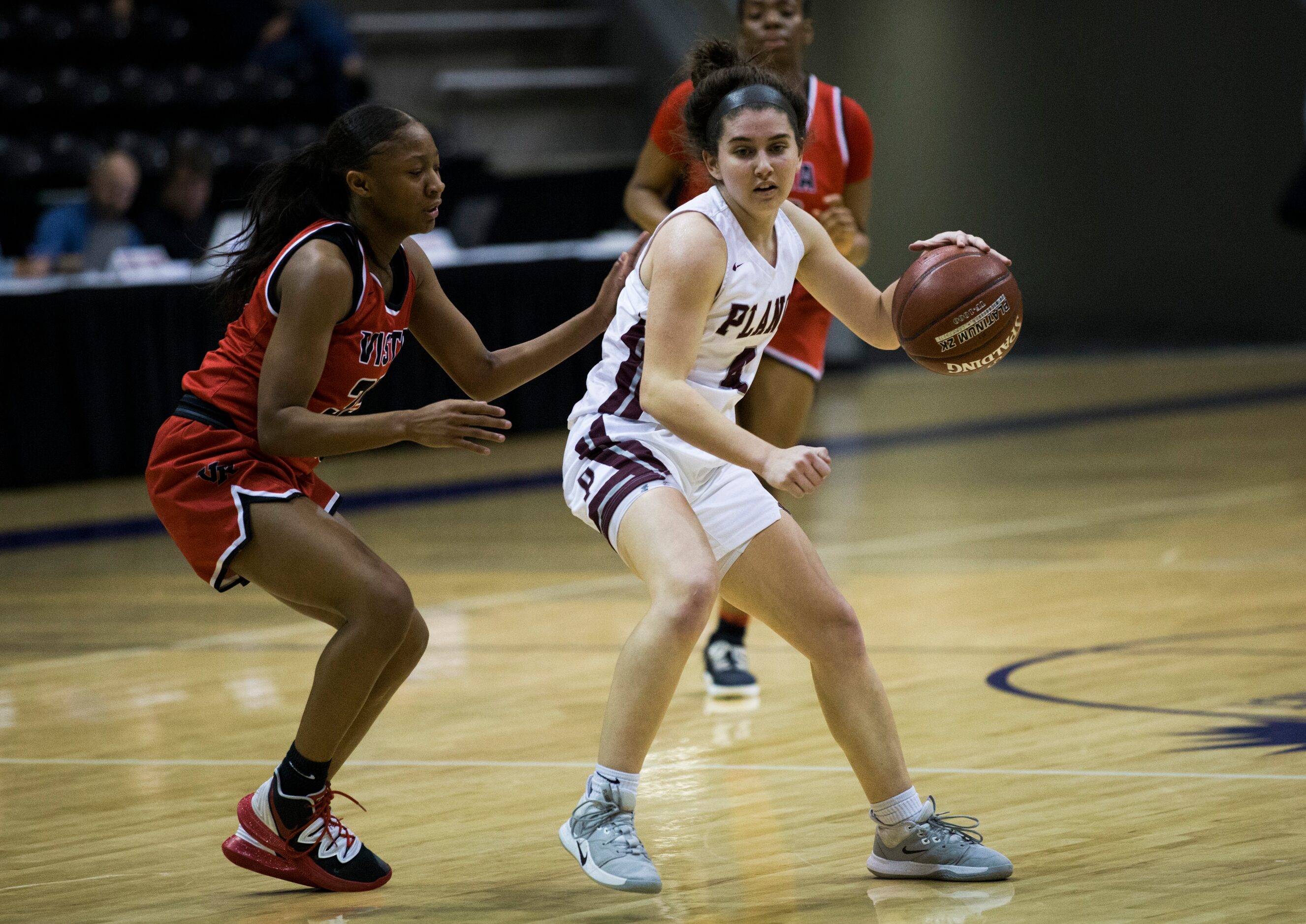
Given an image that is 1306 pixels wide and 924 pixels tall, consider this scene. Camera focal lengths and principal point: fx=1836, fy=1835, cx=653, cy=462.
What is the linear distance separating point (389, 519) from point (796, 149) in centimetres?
548

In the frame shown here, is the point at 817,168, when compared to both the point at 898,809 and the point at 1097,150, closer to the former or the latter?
the point at 898,809

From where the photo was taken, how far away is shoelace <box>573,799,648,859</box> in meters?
3.12

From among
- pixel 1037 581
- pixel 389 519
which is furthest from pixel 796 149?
pixel 389 519

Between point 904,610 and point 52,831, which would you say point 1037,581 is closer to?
point 904,610

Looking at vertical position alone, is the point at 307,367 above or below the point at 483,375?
above

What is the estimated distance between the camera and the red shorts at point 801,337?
501 cm

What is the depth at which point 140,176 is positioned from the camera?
1176 cm

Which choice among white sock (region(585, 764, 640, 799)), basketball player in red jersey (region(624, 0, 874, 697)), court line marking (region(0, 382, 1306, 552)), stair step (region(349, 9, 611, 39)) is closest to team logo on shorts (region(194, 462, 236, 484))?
white sock (region(585, 764, 640, 799))

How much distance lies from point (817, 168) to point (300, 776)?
253cm

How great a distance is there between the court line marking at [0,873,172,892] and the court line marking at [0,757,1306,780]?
85 centimetres

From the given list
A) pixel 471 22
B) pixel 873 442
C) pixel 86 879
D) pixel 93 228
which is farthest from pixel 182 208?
pixel 86 879

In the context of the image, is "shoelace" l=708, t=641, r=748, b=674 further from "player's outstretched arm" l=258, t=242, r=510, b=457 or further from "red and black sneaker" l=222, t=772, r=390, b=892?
"player's outstretched arm" l=258, t=242, r=510, b=457

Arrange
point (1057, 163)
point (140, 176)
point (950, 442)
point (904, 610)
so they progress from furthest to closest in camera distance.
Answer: point (1057, 163) < point (140, 176) < point (950, 442) < point (904, 610)

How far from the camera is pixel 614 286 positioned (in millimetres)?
3713
